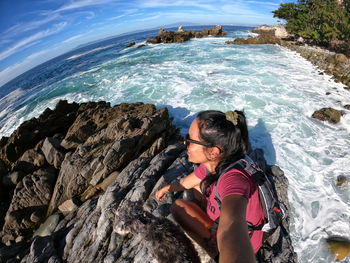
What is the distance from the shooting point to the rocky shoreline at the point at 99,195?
312 cm

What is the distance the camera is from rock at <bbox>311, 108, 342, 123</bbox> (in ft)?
29.7

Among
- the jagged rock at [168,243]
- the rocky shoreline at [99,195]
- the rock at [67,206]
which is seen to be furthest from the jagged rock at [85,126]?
the jagged rock at [168,243]

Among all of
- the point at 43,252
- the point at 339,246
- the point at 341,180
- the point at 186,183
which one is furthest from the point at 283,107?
the point at 43,252

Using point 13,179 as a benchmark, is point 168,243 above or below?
above

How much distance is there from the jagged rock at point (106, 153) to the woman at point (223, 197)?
14.5 ft

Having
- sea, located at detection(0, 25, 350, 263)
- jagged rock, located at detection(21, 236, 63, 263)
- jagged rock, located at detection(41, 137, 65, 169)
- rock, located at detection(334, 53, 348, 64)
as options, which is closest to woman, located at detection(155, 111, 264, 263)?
jagged rock, located at detection(21, 236, 63, 263)

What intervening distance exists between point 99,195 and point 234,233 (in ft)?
18.2

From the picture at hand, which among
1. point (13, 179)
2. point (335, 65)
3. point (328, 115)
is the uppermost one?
point (13, 179)

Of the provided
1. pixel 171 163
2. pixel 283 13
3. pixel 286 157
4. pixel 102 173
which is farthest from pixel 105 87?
pixel 283 13

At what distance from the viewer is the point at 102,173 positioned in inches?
244

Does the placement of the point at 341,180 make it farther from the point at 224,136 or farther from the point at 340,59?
the point at 340,59

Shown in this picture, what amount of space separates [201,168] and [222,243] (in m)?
1.43

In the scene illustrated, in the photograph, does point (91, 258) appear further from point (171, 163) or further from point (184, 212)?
point (171, 163)

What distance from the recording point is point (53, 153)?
766cm
